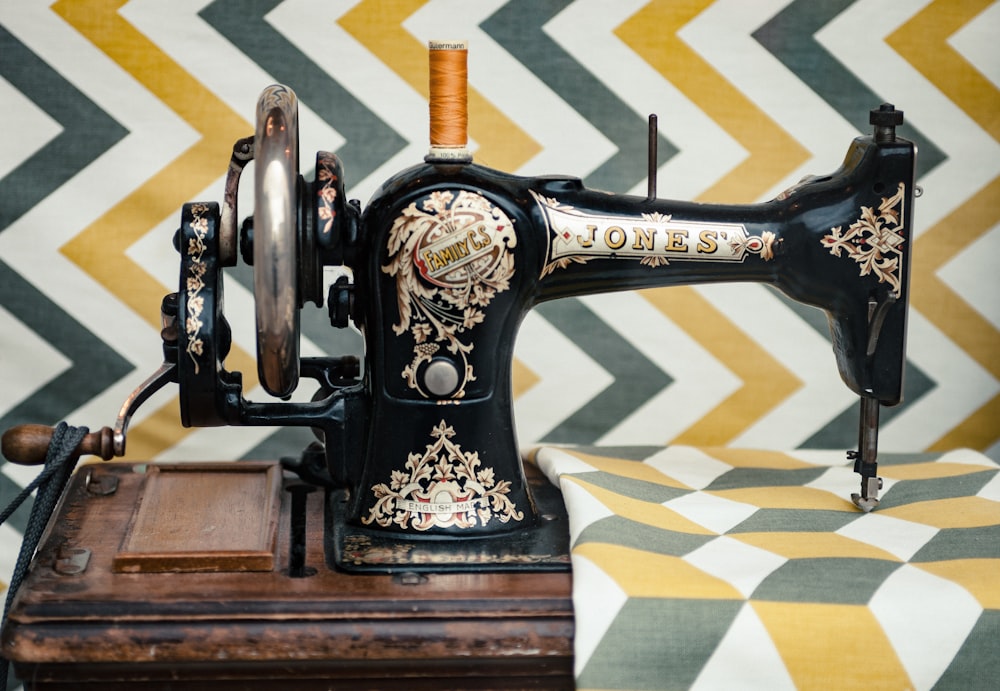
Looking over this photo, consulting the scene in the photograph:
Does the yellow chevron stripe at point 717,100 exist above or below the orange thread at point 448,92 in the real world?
above

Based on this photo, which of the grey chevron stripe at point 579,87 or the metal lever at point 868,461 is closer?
the metal lever at point 868,461

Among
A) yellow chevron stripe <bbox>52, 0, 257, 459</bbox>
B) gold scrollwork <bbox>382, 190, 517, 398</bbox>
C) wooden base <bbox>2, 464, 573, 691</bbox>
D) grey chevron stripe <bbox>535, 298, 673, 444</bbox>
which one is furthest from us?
grey chevron stripe <bbox>535, 298, 673, 444</bbox>

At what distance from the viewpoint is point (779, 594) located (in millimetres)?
1087

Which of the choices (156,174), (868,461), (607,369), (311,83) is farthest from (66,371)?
(868,461)

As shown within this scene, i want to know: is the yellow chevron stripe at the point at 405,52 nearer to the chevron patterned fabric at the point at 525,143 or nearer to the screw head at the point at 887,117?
the chevron patterned fabric at the point at 525,143

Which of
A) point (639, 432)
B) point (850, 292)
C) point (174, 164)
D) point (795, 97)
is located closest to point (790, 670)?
point (850, 292)

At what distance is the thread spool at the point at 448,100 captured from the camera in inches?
45.4

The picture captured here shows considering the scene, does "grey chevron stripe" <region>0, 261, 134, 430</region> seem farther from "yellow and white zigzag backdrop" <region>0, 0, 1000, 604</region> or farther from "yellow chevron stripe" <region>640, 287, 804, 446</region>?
"yellow chevron stripe" <region>640, 287, 804, 446</region>

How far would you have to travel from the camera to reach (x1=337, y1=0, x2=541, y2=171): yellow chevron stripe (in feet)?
5.53

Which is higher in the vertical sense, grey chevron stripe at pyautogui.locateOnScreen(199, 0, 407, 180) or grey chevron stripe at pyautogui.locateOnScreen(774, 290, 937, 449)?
grey chevron stripe at pyautogui.locateOnScreen(199, 0, 407, 180)

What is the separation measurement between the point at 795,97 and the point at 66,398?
41.6 inches

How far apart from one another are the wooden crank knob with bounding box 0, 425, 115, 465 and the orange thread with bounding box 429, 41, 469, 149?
40 cm

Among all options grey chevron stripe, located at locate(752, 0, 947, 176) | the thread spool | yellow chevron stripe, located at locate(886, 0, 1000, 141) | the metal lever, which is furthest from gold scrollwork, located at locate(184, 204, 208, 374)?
yellow chevron stripe, located at locate(886, 0, 1000, 141)

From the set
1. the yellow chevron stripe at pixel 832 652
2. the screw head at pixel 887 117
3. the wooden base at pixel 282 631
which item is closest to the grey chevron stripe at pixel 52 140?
the wooden base at pixel 282 631
